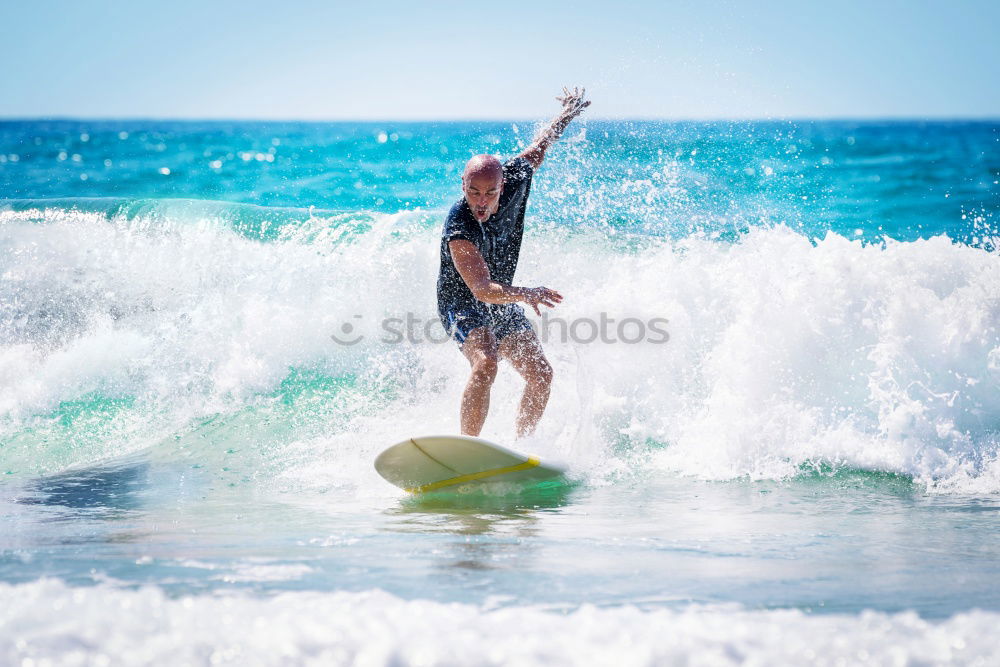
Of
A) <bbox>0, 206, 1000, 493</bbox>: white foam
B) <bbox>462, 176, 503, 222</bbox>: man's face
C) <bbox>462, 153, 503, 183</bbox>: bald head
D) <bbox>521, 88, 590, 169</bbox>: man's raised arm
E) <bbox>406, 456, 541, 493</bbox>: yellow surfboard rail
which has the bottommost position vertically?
<bbox>406, 456, 541, 493</bbox>: yellow surfboard rail

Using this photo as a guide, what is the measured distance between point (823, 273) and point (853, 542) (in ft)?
8.96

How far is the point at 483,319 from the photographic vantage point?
4.70m

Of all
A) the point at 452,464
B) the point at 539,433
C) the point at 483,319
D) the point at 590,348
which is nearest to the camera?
the point at 452,464

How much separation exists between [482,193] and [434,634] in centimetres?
238

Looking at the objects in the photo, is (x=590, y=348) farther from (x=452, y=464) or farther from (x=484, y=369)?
(x=452, y=464)

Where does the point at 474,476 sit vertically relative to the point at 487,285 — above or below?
below

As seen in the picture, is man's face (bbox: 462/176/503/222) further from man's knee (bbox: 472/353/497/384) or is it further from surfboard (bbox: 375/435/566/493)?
surfboard (bbox: 375/435/566/493)

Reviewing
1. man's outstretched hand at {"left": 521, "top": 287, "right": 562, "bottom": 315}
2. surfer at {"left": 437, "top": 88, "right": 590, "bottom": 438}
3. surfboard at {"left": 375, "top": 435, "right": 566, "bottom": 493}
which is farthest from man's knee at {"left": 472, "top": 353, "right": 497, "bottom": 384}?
man's outstretched hand at {"left": 521, "top": 287, "right": 562, "bottom": 315}

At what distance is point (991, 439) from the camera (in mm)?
5090

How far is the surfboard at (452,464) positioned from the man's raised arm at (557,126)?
170cm

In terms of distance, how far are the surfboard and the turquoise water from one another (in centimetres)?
14

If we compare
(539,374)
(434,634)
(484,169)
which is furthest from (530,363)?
(434,634)

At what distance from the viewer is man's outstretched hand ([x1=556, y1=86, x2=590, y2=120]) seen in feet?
17.7

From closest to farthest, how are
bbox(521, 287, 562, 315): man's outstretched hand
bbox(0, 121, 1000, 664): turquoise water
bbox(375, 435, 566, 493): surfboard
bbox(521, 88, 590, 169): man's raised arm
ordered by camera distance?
bbox(0, 121, 1000, 664): turquoise water
bbox(521, 287, 562, 315): man's outstretched hand
bbox(375, 435, 566, 493): surfboard
bbox(521, 88, 590, 169): man's raised arm
